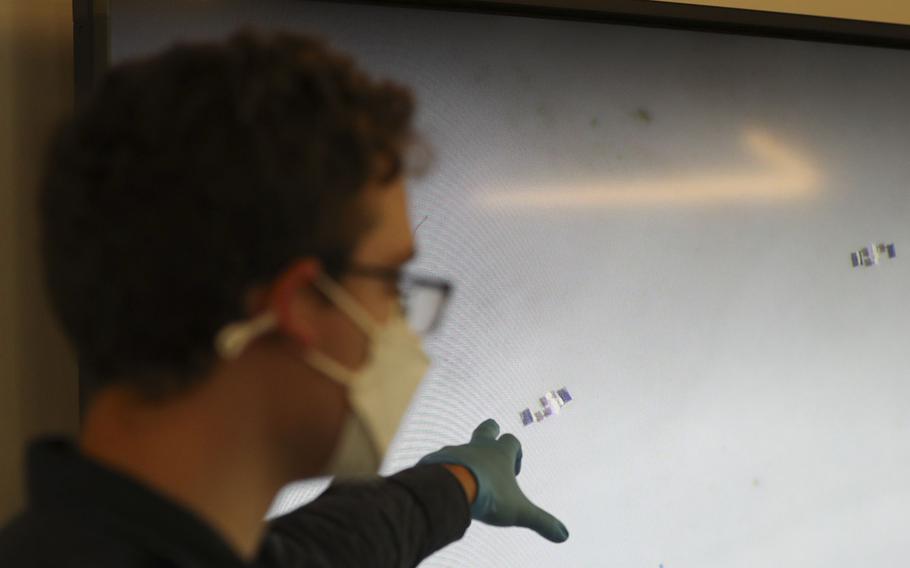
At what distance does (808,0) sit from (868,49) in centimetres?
13

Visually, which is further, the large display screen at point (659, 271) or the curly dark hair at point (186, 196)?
the large display screen at point (659, 271)

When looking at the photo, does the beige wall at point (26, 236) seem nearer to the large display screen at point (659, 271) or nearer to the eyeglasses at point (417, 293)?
the large display screen at point (659, 271)

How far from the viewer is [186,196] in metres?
0.60

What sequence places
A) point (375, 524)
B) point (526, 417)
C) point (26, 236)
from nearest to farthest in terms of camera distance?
point (375, 524)
point (26, 236)
point (526, 417)

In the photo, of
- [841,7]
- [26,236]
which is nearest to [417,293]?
[26,236]

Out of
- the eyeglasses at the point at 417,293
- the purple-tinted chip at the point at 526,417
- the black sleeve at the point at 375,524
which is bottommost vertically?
the purple-tinted chip at the point at 526,417

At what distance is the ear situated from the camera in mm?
639

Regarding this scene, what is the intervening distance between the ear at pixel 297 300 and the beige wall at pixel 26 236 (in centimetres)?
55

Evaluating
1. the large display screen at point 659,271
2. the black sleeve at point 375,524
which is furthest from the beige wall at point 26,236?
the black sleeve at point 375,524

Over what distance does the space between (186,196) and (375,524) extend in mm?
439

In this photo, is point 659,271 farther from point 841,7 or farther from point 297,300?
point 297,300

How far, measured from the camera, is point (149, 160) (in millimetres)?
604

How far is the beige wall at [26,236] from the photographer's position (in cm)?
108

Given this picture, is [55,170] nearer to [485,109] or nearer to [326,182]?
[326,182]
